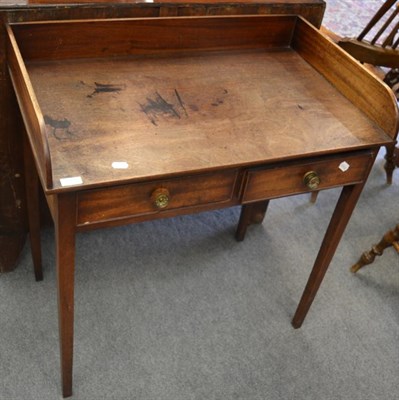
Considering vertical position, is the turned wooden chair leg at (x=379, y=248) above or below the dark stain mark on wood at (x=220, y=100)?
below

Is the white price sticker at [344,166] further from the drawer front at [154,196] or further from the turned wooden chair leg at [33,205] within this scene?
the turned wooden chair leg at [33,205]

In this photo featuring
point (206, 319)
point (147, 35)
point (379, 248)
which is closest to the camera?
point (147, 35)

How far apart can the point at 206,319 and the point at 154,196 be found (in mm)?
747

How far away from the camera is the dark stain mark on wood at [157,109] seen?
121 cm

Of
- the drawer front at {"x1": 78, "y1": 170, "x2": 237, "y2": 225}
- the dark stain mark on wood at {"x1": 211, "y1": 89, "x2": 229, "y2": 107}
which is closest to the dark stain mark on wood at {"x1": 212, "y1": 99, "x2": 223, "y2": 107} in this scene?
the dark stain mark on wood at {"x1": 211, "y1": 89, "x2": 229, "y2": 107}

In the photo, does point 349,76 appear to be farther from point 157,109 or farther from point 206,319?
point 206,319

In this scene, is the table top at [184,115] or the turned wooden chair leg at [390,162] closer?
the table top at [184,115]

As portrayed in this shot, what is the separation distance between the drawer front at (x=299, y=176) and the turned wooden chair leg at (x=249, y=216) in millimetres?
645

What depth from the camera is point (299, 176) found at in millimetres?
1263

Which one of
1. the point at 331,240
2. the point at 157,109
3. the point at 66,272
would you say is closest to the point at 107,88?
the point at 157,109

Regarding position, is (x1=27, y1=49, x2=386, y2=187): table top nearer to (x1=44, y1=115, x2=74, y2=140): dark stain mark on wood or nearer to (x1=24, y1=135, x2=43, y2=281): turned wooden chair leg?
(x1=44, y1=115, x2=74, y2=140): dark stain mark on wood

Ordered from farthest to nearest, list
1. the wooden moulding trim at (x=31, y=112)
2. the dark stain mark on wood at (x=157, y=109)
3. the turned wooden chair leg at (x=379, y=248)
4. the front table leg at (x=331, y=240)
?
the turned wooden chair leg at (x=379, y=248) < the front table leg at (x=331, y=240) < the dark stain mark on wood at (x=157, y=109) < the wooden moulding trim at (x=31, y=112)

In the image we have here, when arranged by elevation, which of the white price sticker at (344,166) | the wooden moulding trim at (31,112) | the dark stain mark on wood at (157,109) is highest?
the wooden moulding trim at (31,112)

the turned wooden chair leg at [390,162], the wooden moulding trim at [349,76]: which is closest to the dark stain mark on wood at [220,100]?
the wooden moulding trim at [349,76]
